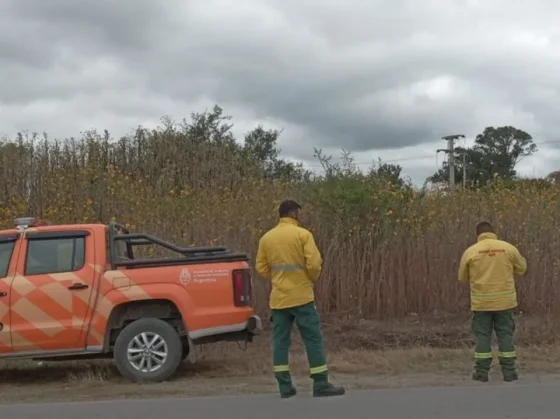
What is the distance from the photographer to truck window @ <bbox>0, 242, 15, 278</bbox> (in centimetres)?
908

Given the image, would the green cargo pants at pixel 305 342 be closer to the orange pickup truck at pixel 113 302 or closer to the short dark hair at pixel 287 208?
the short dark hair at pixel 287 208

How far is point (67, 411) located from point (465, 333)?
6808 mm

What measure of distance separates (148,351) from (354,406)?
285 centimetres

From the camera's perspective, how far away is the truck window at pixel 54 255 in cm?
909

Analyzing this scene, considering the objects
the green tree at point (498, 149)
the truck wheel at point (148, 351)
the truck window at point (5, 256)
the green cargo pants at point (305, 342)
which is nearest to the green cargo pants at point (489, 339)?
the green cargo pants at point (305, 342)

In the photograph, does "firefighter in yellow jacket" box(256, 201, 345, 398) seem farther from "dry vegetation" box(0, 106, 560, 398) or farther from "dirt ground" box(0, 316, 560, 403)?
"dry vegetation" box(0, 106, 560, 398)

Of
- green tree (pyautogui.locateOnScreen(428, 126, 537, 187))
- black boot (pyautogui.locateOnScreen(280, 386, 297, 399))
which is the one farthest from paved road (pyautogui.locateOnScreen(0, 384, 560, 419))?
green tree (pyautogui.locateOnScreen(428, 126, 537, 187))

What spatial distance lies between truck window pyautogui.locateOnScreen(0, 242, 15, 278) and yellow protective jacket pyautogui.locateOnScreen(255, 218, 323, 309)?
3.43m

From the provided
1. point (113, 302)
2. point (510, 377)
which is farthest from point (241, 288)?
point (510, 377)

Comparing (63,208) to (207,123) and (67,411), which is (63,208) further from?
(207,123)

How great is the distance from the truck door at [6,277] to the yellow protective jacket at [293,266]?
11.0 feet

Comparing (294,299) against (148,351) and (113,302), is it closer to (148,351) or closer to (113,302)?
(148,351)

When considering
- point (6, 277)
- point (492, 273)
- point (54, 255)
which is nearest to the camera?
point (492, 273)

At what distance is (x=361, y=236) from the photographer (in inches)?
550
